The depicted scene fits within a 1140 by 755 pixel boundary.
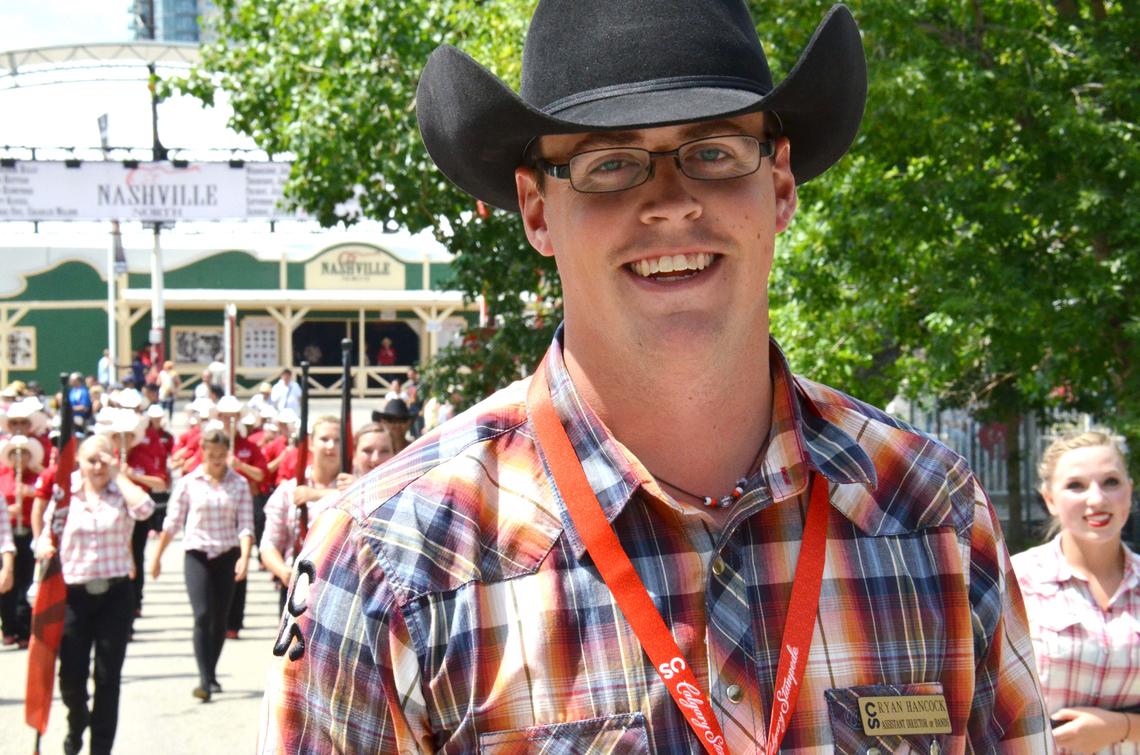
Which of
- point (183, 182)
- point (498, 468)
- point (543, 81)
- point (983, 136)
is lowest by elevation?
point (498, 468)

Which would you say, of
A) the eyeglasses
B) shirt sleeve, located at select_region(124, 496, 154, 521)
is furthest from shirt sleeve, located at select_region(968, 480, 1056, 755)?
shirt sleeve, located at select_region(124, 496, 154, 521)

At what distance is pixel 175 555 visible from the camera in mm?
19078

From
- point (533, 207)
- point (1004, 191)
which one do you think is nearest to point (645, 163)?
point (533, 207)

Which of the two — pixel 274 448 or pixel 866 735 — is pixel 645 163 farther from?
pixel 274 448

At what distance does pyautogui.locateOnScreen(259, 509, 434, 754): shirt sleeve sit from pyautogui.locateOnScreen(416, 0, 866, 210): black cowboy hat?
2.10 feet

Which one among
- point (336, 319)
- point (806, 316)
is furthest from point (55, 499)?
point (336, 319)

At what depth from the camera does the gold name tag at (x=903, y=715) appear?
1.89 m

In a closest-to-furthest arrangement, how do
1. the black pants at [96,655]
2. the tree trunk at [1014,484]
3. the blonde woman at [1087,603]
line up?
1. the blonde woman at [1087,603]
2. the black pants at [96,655]
3. the tree trunk at [1014,484]

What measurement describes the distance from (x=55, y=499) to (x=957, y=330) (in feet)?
19.5

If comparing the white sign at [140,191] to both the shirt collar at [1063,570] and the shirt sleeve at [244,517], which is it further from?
the shirt collar at [1063,570]

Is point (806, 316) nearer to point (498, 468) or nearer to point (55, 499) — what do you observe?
point (55, 499)

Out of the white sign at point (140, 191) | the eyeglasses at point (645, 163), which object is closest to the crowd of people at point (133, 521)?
the eyeglasses at point (645, 163)

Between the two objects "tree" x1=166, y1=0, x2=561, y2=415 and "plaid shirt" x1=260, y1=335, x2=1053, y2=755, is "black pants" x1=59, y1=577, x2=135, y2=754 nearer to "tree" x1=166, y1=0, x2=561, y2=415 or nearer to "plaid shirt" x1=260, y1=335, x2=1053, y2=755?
"tree" x1=166, y1=0, x2=561, y2=415

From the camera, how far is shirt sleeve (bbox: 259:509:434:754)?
72.7 inches
